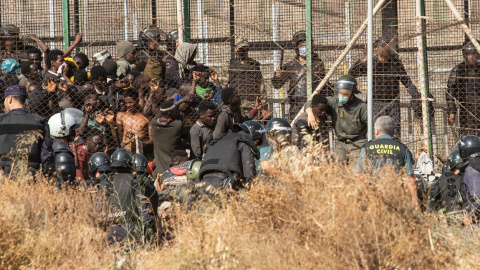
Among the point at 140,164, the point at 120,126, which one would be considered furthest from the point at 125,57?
the point at 140,164

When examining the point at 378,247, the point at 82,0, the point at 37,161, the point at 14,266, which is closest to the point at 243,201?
the point at 378,247

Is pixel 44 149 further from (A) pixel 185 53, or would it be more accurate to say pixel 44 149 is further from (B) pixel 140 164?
(A) pixel 185 53

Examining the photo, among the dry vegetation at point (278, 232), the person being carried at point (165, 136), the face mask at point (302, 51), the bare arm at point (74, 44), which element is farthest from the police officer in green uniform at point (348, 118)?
the bare arm at point (74, 44)

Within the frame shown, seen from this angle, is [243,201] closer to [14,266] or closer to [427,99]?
[14,266]

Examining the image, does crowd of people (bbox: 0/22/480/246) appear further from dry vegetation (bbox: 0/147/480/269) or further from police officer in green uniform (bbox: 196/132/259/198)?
dry vegetation (bbox: 0/147/480/269)

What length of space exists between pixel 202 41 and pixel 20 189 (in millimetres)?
5277

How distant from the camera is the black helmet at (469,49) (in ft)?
39.7

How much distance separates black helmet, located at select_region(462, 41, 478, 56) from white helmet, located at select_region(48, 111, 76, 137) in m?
5.87

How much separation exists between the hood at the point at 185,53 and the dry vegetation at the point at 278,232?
Answer: 14.8ft

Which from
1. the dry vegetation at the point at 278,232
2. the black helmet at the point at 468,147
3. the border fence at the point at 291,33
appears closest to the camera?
the dry vegetation at the point at 278,232

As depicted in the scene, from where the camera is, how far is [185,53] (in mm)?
12359

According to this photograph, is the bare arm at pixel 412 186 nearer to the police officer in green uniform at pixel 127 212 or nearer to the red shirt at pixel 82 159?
the police officer in green uniform at pixel 127 212

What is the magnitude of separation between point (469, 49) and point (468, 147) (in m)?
3.14

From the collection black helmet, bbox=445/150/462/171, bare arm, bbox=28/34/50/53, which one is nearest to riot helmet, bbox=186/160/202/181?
black helmet, bbox=445/150/462/171
